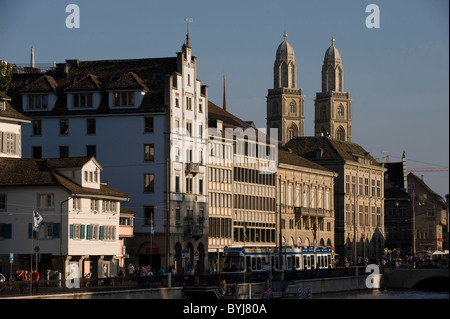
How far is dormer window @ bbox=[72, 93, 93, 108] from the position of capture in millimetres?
122812

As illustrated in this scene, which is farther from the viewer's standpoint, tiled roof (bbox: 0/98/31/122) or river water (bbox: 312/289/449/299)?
river water (bbox: 312/289/449/299)

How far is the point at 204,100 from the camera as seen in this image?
12888 cm

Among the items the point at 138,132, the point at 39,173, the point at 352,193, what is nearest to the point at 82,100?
the point at 138,132

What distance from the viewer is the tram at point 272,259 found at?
4670 inches

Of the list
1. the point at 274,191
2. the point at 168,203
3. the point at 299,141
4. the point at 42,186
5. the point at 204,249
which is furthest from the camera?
the point at 299,141

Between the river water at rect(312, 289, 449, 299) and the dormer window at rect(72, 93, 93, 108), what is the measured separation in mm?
27014

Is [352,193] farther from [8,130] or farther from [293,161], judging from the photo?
[8,130]

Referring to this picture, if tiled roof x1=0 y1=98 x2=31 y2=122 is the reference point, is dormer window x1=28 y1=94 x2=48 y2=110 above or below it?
above

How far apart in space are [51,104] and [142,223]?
1435 centimetres

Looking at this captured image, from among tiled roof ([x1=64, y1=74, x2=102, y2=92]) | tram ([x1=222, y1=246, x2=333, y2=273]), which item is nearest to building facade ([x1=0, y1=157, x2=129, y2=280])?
tram ([x1=222, y1=246, x2=333, y2=273])

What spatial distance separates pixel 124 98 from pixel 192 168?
31.0 feet

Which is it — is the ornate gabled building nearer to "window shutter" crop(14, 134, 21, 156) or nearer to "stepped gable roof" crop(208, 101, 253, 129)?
"window shutter" crop(14, 134, 21, 156)
